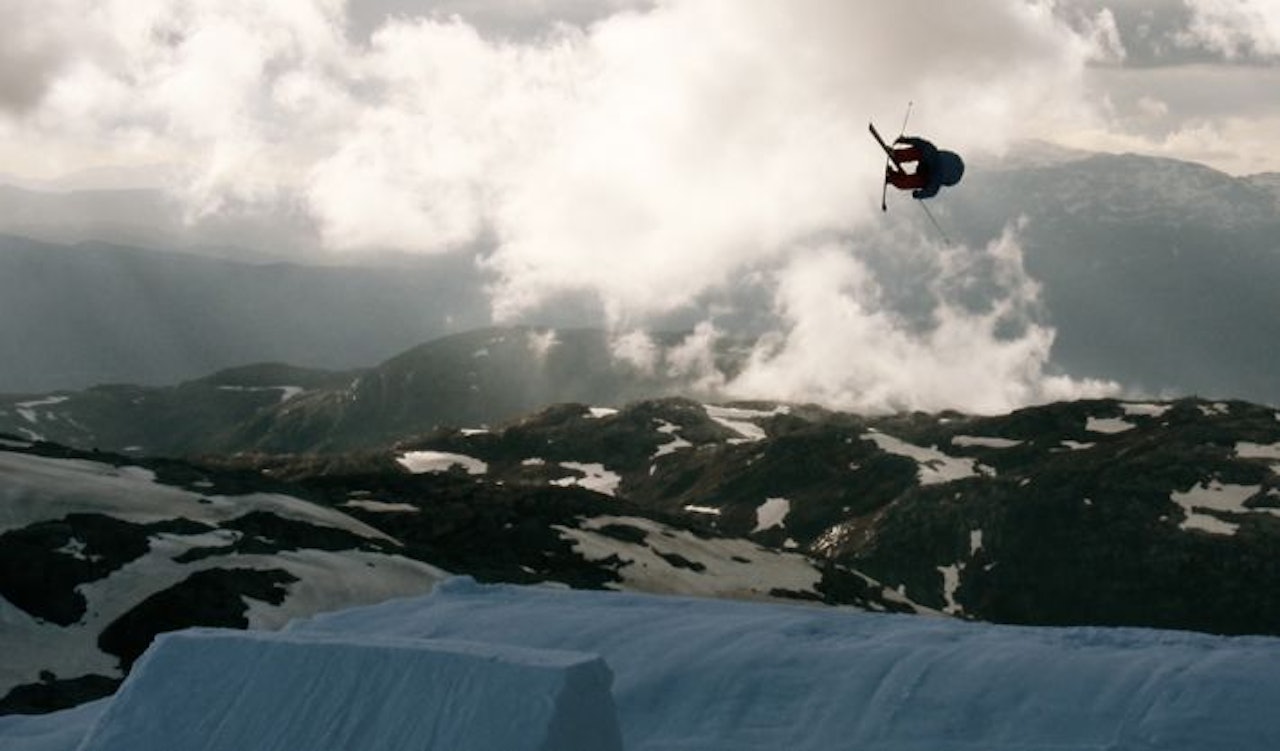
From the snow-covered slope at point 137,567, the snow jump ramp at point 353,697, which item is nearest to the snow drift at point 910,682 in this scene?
the snow jump ramp at point 353,697

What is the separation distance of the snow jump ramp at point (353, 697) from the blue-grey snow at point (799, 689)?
23mm

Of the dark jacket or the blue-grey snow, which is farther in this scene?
the dark jacket

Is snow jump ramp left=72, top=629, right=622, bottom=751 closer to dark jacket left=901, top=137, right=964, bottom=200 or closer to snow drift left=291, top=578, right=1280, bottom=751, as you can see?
snow drift left=291, top=578, right=1280, bottom=751

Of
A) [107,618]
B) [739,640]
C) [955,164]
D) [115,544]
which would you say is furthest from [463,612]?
[115,544]

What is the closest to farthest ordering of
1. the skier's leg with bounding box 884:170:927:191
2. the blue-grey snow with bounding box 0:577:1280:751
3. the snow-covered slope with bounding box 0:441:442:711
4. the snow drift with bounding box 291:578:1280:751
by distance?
the blue-grey snow with bounding box 0:577:1280:751
the snow drift with bounding box 291:578:1280:751
the skier's leg with bounding box 884:170:927:191
the snow-covered slope with bounding box 0:441:442:711

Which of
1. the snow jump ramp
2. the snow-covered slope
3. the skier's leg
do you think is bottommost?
the snow-covered slope

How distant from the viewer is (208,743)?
44.7 ft

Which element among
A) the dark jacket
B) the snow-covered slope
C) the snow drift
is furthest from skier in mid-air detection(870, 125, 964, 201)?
the snow-covered slope

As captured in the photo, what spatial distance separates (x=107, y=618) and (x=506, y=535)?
5168 centimetres

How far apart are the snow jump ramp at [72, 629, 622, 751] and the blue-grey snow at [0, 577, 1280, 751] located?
0.9 inches

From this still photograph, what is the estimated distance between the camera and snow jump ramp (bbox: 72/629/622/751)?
12.4 metres

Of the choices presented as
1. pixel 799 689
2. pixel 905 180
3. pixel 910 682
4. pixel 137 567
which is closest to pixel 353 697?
pixel 799 689

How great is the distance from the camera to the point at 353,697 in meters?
13.4

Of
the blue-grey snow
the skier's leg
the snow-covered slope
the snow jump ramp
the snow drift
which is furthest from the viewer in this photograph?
the snow-covered slope
